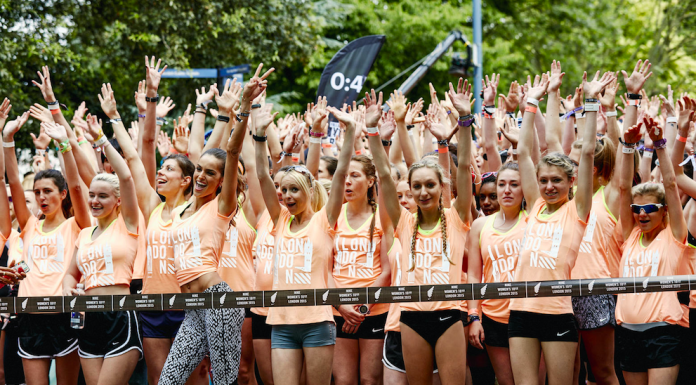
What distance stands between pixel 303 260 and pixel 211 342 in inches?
34.5

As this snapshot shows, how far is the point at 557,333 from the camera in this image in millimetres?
4727

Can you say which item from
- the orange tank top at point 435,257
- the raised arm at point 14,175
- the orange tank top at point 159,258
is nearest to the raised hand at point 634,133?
the orange tank top at point 435,257

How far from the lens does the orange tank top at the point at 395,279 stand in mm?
5316

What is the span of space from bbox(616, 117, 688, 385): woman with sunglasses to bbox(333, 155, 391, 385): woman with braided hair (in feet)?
6.18

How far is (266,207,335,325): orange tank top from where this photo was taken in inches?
200

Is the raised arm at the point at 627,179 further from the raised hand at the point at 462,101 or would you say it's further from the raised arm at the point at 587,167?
the raised hand at the point at 462,101

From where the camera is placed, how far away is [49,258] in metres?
6.04

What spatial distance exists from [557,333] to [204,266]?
100 inches

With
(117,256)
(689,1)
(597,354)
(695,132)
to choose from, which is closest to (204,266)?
(117,256)

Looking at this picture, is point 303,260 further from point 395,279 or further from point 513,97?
point 513,97

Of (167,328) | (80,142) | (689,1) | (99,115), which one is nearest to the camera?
(167,328)

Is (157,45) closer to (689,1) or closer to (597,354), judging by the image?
(597,354)

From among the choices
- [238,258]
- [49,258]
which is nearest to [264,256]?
[238,258]

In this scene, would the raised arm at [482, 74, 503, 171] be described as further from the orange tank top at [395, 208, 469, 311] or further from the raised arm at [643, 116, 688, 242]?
the raised arm at [643, 116, 688, 242]
